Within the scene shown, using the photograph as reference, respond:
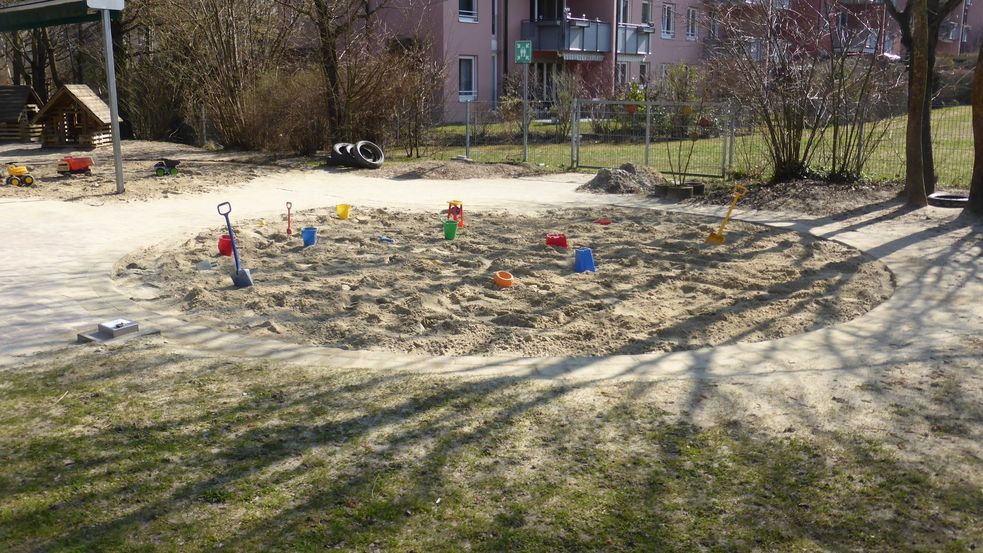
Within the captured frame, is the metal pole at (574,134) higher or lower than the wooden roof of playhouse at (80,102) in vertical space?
lower

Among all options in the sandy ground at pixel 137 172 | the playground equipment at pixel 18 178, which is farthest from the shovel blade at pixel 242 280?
the playground equipment at pixel 18 178

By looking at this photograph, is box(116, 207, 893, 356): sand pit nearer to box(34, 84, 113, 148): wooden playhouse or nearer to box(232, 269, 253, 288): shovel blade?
box(232, 269, 253, 288): shovel blade

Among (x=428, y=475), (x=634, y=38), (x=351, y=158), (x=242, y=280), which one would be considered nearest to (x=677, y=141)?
(x=351, y=158)

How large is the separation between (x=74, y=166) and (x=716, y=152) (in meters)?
12.2

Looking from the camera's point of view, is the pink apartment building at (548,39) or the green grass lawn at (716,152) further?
the pink apartment building at (548,39)

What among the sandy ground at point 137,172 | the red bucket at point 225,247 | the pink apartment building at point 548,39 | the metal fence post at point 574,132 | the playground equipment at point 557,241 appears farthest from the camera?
the pink apartment building at point 548,39

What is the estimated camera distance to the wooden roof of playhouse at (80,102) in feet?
59.8

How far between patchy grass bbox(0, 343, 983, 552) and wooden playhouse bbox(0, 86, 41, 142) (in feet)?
59.9

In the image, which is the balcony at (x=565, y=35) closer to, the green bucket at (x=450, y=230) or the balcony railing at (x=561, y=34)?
the balcony railing at (x=561, y=34)

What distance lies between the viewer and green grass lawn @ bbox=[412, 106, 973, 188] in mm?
14969

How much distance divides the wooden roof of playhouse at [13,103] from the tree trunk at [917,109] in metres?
19.4

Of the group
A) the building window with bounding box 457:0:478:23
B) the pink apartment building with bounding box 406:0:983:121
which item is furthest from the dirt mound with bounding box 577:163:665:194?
the building window with bounding box 457:0:478:23

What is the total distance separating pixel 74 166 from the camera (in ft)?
48.0

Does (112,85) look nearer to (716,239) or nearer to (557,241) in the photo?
(557,241)
